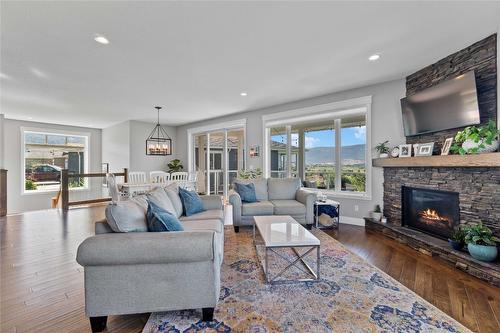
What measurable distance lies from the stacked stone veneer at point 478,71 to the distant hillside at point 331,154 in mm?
1295

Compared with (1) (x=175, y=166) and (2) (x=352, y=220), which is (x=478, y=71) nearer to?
(2) (x=352, y=220)

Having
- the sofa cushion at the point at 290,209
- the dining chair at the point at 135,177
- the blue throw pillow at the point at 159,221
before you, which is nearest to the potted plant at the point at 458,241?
the sofa cushion at the point at 290,209

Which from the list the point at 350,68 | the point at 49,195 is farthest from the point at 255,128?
the point at 49,195

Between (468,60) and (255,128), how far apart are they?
4217mm

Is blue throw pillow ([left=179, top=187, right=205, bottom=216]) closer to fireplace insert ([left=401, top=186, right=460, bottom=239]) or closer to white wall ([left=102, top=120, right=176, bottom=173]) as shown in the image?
fireplace insert ([left=401, top=186, right=460, bottom=239])

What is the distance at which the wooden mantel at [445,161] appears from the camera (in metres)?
2.47

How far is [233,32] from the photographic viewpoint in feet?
8.34

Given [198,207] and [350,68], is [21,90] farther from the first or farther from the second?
[350,68]

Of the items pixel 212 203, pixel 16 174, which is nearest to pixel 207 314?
pixel 212 203

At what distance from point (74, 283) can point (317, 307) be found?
7.90ft

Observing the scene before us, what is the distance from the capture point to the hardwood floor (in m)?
1.80

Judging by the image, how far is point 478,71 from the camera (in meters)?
2.88

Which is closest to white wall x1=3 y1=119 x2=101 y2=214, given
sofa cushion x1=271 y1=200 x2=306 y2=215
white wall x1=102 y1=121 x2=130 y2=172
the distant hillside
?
white wall x1=102 y1=121 x2=130 y2=172

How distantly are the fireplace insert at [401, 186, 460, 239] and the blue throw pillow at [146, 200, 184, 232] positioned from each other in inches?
140
